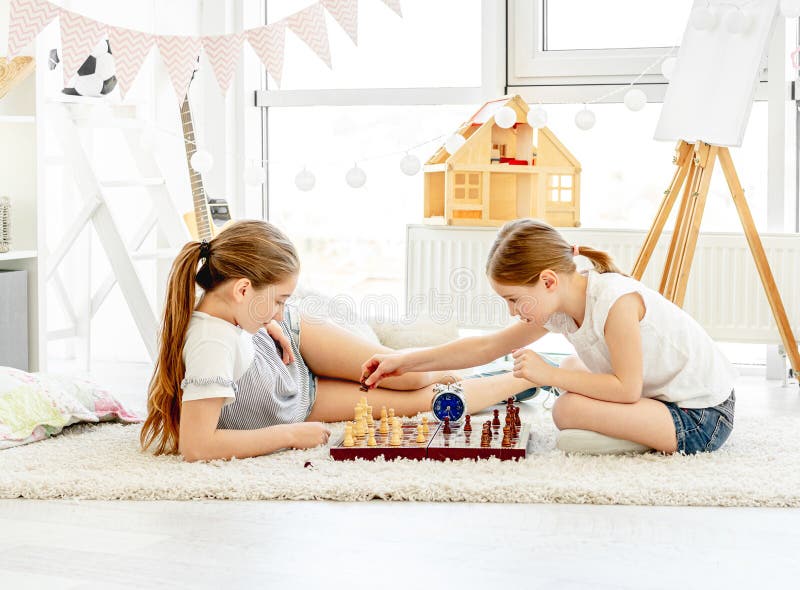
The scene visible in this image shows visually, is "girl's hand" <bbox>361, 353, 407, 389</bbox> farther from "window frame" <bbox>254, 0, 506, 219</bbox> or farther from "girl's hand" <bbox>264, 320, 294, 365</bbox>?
"window frame" <bbox>254, 0, 506, 219</bbox>

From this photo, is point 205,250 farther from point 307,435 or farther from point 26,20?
point 26,20

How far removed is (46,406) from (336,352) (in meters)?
0.66

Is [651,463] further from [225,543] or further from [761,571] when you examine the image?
[225,543]

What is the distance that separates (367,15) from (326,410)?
1.92 m

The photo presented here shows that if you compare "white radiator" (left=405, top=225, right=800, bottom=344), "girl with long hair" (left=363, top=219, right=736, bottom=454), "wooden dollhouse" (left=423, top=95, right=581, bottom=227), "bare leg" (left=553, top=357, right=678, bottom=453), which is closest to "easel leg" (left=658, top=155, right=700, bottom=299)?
"white radiator" (left=405, top=225, right=800, bottom=344)

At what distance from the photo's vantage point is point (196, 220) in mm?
3545

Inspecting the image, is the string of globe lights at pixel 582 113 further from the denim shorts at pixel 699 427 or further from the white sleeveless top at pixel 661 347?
the denim shorts at pixel 699 427

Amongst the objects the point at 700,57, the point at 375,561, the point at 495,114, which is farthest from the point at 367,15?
the point at 375,561

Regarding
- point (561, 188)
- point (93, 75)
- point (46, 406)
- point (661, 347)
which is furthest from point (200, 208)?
point (661, 347)

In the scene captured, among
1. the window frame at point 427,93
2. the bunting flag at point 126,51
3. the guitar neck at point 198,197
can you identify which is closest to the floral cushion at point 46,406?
the bunting flag at point 126,51

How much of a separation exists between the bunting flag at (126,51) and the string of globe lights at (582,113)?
360mm

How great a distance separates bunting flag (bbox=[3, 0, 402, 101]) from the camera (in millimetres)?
2574

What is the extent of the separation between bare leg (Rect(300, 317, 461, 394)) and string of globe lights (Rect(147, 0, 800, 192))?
0.68 m

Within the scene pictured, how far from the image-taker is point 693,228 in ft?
9.45
